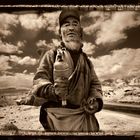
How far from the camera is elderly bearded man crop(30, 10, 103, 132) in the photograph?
2.64 m

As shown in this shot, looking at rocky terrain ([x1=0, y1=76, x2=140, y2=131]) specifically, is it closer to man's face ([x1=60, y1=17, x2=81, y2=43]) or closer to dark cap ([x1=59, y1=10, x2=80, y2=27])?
man's face ([x1=60, y1=17, x2=81, y2=43])

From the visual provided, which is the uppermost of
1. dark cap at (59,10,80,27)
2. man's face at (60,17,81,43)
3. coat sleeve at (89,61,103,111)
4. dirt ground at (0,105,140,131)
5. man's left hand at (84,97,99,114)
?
dark cap at (59,10,80,27)

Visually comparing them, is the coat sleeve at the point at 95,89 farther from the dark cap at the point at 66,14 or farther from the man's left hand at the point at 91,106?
the dark cap at the point at 66,14

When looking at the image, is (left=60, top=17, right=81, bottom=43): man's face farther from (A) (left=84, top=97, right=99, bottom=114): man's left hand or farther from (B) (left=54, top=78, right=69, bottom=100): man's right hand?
(A) (left=84, top=97, right=99, bottom=114): man's left hand

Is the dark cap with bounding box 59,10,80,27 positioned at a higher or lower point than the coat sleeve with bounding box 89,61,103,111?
higher

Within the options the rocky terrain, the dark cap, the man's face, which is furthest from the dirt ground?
the dark cap

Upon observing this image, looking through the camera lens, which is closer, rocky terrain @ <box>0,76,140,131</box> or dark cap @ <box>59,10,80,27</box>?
rocky terrain @ <box>0,76,140,131</box>

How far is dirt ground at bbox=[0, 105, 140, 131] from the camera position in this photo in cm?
264

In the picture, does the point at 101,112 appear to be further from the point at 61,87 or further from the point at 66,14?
the point at 66,14

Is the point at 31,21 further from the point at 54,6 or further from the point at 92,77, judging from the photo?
the point at 92,77

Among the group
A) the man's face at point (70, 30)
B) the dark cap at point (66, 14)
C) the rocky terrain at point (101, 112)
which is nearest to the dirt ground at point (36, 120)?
the rocky terrain at point (101, 112)

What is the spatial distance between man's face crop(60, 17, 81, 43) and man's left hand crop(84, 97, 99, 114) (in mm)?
445

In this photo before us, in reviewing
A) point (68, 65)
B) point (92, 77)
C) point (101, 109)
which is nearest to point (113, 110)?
point (101, 109)

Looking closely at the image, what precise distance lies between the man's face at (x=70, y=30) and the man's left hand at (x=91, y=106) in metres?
0.44
